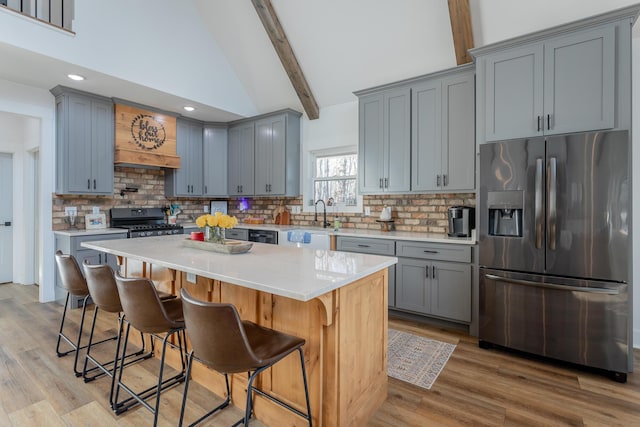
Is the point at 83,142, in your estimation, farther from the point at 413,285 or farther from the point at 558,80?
the point at 558,80

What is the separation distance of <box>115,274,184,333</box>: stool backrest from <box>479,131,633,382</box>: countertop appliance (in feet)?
8.29

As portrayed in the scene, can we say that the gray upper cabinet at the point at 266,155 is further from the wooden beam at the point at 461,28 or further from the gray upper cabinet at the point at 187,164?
the wooden beam at the point at 461,28

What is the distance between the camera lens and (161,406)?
2043 mm

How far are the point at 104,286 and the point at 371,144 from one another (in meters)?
3.06

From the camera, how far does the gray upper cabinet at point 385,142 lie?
3742mm

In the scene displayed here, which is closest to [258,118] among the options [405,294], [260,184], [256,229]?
[260,184]

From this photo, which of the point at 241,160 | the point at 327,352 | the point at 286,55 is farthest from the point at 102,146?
the point at 327,352

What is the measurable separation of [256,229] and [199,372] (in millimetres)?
2696

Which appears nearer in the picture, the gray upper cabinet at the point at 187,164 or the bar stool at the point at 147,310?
the bar stool at the point at 147,310

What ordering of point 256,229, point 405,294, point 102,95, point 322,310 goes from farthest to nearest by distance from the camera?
point 256,229 < point 102,95 < point 405,294 < point 322,310

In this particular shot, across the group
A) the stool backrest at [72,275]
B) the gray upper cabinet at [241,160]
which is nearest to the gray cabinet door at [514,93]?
the stool backrest at [72,275]

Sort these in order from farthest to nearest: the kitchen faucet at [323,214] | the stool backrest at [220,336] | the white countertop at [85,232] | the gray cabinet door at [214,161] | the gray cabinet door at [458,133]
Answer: the gray cabinet door at [214,161] < the kitchen faucet at [323,214] < the white countertop at [85,232] < the gray cabinet door at [458,133] < the stool backrest at [220,336]

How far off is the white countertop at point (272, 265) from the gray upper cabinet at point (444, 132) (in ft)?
5.82

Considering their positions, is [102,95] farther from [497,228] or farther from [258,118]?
[497,228]
